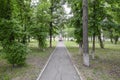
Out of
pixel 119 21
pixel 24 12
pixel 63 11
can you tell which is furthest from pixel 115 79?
pixel 63 11

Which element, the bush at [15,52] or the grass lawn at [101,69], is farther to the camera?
the bush at [15,52]

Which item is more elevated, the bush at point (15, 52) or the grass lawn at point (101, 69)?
the bush at point (15, 52)

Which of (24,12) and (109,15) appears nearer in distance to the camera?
(109,15)

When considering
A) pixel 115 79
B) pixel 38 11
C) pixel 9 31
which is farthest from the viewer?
pixel 38 11

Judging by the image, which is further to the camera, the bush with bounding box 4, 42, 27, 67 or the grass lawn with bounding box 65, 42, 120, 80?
the bush with bounding box 4, 42, 27, 67

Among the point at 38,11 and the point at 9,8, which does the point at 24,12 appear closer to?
the point at 38,11

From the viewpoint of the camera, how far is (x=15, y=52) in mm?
12695

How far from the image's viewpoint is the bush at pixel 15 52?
12641 millimetres

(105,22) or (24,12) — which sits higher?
(24,12)

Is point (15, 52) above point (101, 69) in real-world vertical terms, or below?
above

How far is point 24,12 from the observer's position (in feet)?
69.6

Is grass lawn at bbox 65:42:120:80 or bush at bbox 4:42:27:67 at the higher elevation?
bush at bbox 4:42:27:67

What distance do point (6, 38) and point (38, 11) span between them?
44.5ft

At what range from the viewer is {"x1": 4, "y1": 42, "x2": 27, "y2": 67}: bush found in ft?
41.5
